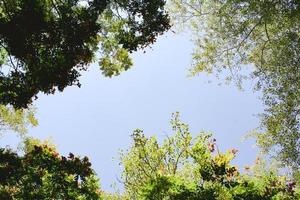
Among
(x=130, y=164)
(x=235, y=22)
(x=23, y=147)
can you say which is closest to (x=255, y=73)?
(x=235, y=22)

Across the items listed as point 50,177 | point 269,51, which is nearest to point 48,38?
point 50,177

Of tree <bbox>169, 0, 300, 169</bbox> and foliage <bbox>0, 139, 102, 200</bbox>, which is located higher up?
tree <bbox>169, 0, 300, 169</bbox>

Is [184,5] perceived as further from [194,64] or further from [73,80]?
[73,80]

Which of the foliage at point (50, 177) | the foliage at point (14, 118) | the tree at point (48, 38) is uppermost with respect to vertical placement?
the foliage at point (14, 118)

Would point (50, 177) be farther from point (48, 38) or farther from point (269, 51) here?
point (269, 51)

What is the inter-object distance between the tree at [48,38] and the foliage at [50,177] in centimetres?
198

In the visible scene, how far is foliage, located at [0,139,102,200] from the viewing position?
12180 millimetres

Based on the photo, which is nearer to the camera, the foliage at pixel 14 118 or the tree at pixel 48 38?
the tree at pixel 48 38

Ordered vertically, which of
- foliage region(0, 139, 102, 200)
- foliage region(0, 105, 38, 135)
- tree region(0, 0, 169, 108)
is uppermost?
foliage region(0, 105, 38, 135)

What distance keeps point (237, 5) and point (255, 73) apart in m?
4.11

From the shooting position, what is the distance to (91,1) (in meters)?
12.0

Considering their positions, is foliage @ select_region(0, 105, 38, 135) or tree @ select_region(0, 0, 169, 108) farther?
foliage @ select_region(0, 105, 38, 135)

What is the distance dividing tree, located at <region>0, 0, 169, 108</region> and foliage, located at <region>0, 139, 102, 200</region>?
1985mm

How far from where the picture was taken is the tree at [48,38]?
1108 cm
